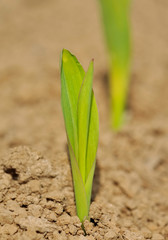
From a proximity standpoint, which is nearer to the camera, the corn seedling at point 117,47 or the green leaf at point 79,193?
the green leaf at point 79,193

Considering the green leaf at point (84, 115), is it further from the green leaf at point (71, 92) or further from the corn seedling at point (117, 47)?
the corn seedling at point (117, 47)

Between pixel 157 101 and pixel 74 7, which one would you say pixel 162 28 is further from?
pixel 157 101

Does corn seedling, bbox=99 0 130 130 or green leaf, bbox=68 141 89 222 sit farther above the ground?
corn seedling, bbox=99 0 130 130

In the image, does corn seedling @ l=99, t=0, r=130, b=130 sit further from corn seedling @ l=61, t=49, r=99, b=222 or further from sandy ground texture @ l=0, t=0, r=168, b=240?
corn seedling @ l=61, t=49, r=99, b=222

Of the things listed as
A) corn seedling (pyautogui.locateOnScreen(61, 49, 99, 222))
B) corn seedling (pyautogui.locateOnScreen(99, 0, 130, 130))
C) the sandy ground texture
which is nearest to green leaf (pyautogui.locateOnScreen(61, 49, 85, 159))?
corn seedling (pyautogui.locateOnScreen(61, 49, 99, 222))

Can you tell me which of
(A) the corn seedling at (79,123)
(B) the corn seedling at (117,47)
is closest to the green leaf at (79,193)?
(A) the corn seedling at (79,123)
